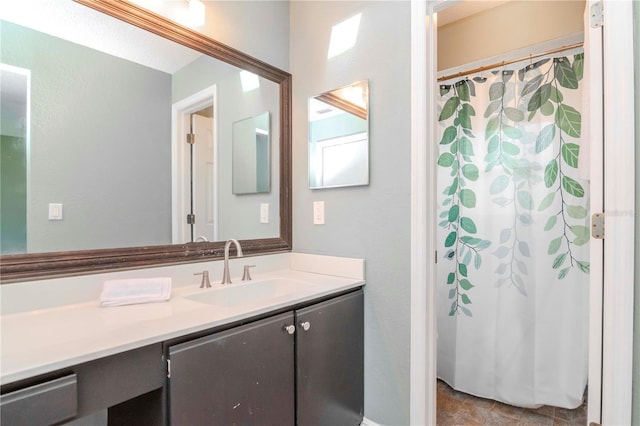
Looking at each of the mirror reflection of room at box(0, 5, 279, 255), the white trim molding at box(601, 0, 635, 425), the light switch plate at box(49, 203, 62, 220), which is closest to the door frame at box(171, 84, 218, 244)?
the mirror reflection of room at box(0, 5, 279, 255)

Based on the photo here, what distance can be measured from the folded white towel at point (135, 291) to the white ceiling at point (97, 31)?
3.05ft

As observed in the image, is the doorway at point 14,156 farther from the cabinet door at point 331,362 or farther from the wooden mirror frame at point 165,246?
the cabinet door at point 331,362

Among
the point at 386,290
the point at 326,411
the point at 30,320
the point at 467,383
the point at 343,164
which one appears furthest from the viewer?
the point at 467,383

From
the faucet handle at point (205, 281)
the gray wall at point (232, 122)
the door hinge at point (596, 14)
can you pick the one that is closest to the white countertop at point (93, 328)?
the faucet handle at point (205, 281)

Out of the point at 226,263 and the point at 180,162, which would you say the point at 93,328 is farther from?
the point at 180,162

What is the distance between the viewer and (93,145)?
1.24 m

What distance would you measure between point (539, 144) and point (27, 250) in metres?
2.45

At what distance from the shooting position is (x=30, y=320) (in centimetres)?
100

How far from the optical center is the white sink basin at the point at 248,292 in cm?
140

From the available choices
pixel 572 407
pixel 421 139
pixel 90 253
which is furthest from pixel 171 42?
pixel 572 407

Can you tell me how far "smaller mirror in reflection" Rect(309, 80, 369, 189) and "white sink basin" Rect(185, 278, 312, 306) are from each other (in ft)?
1.87

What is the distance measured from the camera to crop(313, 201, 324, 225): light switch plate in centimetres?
180

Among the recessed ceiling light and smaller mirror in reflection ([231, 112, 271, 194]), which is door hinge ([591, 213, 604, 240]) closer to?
smaller mirror in reflection ([231, 112, 271, 194])

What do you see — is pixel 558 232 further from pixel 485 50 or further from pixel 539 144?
pixel 485 50
